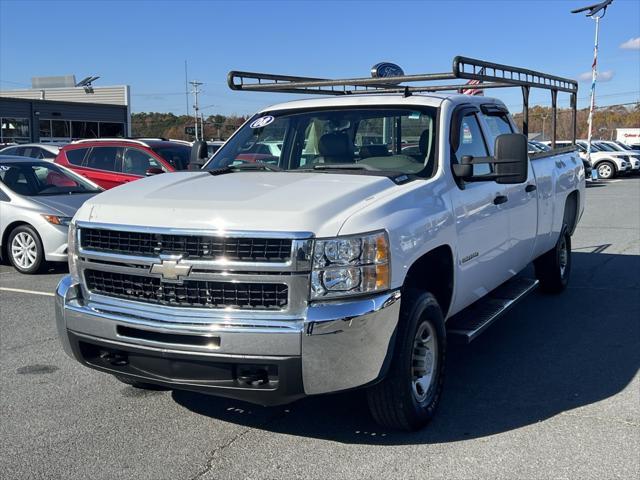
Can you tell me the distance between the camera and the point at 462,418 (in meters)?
4.56

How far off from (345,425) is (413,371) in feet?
1.82

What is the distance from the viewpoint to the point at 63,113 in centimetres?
4434

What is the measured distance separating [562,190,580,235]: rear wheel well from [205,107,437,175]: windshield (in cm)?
355

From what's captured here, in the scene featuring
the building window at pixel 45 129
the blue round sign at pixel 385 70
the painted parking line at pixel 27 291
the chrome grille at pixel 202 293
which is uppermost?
the building window at pixel 45 129

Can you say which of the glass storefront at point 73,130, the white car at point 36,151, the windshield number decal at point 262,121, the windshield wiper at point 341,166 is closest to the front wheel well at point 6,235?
the windshield number decal at point 262,121

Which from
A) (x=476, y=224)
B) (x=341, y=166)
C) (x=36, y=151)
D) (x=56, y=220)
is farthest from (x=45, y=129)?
(x=476, y=224)

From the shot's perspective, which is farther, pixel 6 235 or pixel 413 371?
pixel 6 235

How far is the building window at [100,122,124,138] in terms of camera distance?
48247mm

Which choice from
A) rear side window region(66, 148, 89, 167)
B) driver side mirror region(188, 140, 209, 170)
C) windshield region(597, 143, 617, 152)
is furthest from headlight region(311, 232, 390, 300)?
windshield region(597, 143, 617, 152)

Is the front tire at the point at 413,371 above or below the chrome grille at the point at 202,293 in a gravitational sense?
below

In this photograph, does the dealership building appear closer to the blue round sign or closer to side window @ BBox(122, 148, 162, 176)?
side window @ BBox(122, 148, 162, 176)

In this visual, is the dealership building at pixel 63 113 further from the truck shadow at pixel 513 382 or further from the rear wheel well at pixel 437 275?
the rear wheel well at pixel 437 275

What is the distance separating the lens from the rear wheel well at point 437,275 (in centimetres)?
454

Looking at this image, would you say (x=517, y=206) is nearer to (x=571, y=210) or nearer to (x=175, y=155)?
(x=571, y=210)
